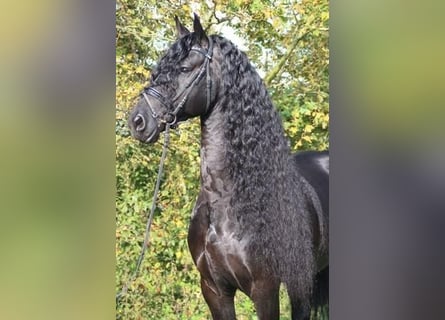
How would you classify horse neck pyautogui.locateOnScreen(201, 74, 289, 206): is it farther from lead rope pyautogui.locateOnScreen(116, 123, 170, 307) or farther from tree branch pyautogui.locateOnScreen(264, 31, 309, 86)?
lead rope pyautogui.locateOnScreen(116, 123, 170, 307)

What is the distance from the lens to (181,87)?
6.73 feet

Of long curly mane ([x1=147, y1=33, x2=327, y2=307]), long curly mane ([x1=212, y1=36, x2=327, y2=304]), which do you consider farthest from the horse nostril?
long curly mane ([x1=212, y1=36, x2=327, y2=304])

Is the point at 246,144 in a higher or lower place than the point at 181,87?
lower

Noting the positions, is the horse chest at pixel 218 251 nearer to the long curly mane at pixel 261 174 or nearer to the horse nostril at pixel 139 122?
the long curly mane at pixel 261 174

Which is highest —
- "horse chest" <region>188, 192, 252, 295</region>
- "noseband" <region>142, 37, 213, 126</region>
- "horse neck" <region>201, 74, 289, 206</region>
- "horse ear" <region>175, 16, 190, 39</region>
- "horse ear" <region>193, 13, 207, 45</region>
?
"horse ear" <region>175, 16, 190, 39</region>

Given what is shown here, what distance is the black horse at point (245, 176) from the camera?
205 cm

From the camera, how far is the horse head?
6.73 ft

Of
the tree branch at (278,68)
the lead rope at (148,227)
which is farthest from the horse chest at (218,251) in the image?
the tree branch at (278,68)

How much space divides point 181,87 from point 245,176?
38 cm

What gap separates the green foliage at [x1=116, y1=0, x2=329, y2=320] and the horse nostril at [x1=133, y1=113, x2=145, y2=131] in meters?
0.08

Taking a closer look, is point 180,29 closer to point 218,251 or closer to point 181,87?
point 181,87

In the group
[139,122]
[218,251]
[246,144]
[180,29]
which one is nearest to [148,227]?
[218,251]
